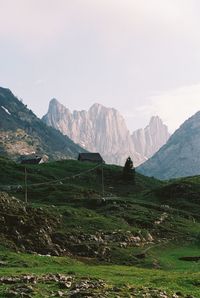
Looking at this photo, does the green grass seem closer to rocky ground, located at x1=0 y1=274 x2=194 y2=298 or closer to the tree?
rocky ground, located at x1=0 y1=274 x2=194 y2=298

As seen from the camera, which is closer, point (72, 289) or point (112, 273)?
point (72, 289)

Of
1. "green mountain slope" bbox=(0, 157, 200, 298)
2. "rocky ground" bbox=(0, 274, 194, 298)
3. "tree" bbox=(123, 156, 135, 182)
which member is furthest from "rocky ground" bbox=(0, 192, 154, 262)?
"tree" bbox=(123, 156, 135, 182)

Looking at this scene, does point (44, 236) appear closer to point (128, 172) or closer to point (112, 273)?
point (112, 273)

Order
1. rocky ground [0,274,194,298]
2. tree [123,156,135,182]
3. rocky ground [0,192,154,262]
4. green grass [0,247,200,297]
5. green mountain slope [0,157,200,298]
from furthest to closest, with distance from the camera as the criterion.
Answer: tree [123,156,135,182], rocky ground [0,192,154,262], green grass [0,247,200,297], green mountain slope [0,157,200,298], rocky ground [0,274,194,298]

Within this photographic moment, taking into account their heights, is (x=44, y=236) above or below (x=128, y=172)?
below

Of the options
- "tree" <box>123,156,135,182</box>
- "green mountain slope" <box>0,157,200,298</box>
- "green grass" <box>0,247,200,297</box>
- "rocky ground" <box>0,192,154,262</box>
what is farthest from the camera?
"tree" <box>123,156,135,182</box>

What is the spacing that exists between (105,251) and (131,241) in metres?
11.6

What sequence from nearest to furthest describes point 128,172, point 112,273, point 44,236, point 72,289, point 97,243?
point 72,289 < point 112,273 < point 44,236 < point 97,243 < point 128,172

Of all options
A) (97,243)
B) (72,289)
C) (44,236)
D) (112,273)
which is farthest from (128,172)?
(72,289)

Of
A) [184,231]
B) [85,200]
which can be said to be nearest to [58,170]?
[85,200]

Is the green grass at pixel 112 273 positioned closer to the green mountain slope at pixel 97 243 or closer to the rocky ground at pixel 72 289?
the green mountain slope at pixel 97 243

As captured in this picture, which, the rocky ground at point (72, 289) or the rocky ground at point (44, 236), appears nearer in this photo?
the rocky ground at point (72, 289)

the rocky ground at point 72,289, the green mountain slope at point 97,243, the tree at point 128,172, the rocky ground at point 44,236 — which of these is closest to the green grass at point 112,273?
the green mountain slope at point 97,243

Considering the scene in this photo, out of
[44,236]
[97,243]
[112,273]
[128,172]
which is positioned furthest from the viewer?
[128,172]
